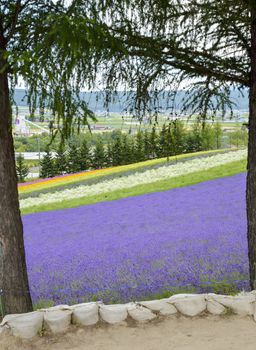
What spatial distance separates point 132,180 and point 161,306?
16101 mm

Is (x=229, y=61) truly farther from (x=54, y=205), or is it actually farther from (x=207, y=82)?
(x=54, y=205)

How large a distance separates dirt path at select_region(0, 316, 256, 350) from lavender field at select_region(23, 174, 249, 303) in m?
1.45

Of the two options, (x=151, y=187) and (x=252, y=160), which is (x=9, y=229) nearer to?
(x=252, y=160)

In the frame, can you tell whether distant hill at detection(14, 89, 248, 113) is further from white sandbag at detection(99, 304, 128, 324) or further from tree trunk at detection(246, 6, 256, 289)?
white sandbag at detection(99, 304, 128, 324)

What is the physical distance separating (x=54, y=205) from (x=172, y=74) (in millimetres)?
12775

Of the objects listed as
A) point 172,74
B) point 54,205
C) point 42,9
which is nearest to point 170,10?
point 172,74

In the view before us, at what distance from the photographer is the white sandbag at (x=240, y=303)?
546cm

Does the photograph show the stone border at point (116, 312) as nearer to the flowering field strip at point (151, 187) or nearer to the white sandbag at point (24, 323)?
the white sandbag at point (24, 323)

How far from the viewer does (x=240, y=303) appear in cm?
547

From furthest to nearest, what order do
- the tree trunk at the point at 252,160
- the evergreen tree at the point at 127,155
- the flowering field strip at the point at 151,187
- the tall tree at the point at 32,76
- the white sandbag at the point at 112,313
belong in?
the evergreen tree at the point at 127,155
the flowering field strip at the point at 151,187
the tree trunk at the point at 252,160
the white sandbag at the point at 112,313
the tall tree at the point at 32,76

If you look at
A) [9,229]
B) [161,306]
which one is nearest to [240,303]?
[161,306]

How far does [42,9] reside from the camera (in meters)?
5.23

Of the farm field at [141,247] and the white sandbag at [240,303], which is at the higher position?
the white sandbag at [240,303]

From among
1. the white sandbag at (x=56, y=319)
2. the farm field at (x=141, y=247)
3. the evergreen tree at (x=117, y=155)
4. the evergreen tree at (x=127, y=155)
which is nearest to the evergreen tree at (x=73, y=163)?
the evergreen tree at (x=117, y=155)
